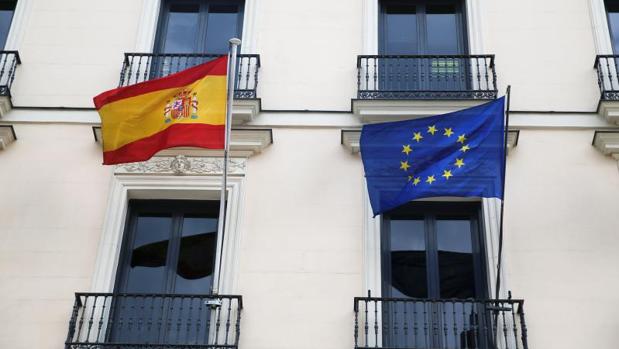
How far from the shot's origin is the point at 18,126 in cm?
1156

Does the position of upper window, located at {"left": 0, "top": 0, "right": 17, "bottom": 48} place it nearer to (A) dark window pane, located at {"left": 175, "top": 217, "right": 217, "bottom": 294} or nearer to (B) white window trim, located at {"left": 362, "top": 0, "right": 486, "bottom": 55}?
(A) dark window pane, located at {"left": 175, "top": 217, "right": 217, "bottom": 294}

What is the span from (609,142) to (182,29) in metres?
6.34

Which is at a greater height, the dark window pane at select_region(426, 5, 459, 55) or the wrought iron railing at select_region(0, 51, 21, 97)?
the dark window pane at select_region(426, 5, 459, 55)

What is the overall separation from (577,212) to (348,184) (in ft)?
9.39

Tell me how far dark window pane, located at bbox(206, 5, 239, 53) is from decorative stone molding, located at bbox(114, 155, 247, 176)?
2188 millimetres

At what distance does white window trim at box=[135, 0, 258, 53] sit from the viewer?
1217 cm

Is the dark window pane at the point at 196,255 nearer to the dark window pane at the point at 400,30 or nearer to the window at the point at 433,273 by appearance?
the window at the point at 433,273

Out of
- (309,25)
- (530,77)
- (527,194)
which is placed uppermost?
(309,25)

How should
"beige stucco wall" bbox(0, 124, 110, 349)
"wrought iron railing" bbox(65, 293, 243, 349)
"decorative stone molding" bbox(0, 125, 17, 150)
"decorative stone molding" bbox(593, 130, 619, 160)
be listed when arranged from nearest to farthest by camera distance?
"wrought iron railing" bbox(65, 293, 243, 349) → "beige stucco wall" bbox(0, 124, 110, 349) → "decorative stone molding" bbox(593, 130, 619, 160) → "decorative stone molding" bbox(0, 125, 17, 150)

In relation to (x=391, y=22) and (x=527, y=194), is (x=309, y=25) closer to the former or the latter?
(x=391, y=22)

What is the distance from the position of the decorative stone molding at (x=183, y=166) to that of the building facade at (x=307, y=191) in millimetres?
26

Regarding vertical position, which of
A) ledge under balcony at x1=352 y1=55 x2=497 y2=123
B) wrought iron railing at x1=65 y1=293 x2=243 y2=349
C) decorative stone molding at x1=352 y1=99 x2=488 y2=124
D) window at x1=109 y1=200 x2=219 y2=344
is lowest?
wrought iron railing at x1=65 y1=293 x2=243 y2=349

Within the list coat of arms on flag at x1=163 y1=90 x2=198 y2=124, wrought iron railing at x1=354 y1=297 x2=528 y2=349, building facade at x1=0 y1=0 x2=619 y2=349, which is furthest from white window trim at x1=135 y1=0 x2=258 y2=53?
wrought iron railing at x1=354 y1=297 x2=528 y2=349

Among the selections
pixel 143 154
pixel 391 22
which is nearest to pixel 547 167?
pixel 391 22
